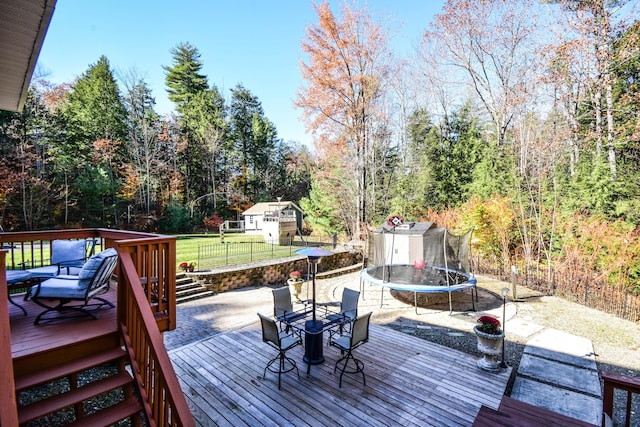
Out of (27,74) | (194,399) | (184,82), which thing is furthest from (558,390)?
(184,82)

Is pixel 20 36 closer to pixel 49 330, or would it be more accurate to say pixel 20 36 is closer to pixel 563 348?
pixel 49 330

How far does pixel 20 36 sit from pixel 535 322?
32.2ft

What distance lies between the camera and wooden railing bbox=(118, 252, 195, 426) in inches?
93.7

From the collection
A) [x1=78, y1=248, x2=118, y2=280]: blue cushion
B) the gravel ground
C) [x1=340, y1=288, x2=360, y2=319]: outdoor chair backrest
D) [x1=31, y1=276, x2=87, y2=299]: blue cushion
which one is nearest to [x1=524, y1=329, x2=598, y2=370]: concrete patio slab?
the gravel ground

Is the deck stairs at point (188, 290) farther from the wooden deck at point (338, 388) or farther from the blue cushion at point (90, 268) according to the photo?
the blue cushion at point (90, 268)

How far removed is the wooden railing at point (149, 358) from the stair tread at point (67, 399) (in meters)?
0.19

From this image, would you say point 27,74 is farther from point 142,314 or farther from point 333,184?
point 333,184

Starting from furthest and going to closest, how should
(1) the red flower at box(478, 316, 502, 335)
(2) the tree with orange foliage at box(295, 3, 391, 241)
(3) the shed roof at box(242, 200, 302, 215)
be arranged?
(3) the shed roof at box(242, 200, 302, 215)
(2) the tree with orange foliage at box(295, 3, 391, 241)
(1) the red flower at box(478, 316, 502, 335)

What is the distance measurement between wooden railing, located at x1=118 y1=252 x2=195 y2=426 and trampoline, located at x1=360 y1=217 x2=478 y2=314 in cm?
594

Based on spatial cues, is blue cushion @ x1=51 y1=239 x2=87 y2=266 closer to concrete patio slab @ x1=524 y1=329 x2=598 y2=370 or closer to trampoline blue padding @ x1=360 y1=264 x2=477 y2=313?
trampoline blue padding @ x1=360 y1=264 x2=477 y2=313

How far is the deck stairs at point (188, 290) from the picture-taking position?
8922 millimetres

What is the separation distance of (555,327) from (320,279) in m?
7.54

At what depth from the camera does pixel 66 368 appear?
268cm

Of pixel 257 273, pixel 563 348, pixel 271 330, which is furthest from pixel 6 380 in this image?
pixel 257 273
